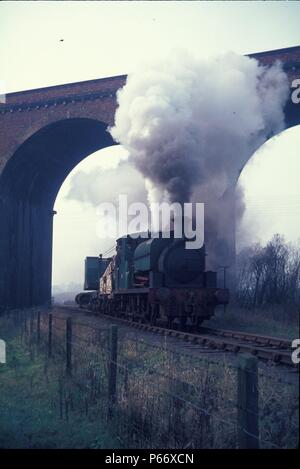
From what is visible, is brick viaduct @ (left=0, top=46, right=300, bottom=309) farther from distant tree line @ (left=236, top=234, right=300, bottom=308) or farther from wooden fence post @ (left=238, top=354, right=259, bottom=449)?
wooden fence post @ (left=238, top=354, right=259, bottom=449)

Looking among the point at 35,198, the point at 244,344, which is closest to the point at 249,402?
the point at 244,344

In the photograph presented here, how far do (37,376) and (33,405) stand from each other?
5.69ft

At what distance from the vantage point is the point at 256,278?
16484mm

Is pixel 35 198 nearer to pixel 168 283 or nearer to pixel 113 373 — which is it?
pixel 168 283

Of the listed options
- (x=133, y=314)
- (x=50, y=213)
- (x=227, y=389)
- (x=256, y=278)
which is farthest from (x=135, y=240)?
(x=50, y=213)

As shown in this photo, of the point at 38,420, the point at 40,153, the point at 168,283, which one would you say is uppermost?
the point at 40,153

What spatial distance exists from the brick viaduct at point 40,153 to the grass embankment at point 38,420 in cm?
1338

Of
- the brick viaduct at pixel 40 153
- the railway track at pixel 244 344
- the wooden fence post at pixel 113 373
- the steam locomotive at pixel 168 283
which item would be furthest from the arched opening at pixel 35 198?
the wooden fence post at pixel 113 373

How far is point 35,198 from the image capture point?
25.7 metres

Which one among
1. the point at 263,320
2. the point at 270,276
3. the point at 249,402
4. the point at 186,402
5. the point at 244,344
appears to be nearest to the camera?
the point at 249,402

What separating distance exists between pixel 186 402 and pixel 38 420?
248cm

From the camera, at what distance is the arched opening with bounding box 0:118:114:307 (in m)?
21.9

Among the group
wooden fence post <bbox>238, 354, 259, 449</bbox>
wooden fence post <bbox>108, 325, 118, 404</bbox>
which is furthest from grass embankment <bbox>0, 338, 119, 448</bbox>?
wooden fence post <bbox>238, 354, 259, 449</bbox>

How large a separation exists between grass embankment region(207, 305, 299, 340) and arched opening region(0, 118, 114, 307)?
10380mm
